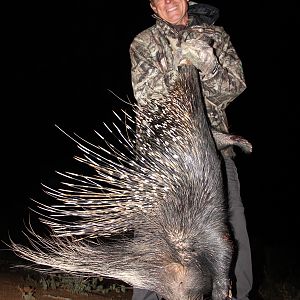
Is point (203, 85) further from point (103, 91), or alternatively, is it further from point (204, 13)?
point (103, 91)

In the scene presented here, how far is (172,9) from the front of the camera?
290cm

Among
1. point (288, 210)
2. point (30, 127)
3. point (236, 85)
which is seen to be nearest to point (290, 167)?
point (288, 210)

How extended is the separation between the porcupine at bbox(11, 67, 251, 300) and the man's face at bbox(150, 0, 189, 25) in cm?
68

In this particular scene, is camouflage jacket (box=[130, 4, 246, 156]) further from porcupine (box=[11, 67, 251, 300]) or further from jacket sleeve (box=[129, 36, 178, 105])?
porcupine (box=[11, 67, 251, 300])

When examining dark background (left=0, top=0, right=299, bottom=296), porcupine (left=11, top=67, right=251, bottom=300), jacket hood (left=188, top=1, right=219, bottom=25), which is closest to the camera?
porcupine (left=11, top=67, right=251, bottom=300)

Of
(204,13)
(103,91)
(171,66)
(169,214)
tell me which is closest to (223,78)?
(171,66)

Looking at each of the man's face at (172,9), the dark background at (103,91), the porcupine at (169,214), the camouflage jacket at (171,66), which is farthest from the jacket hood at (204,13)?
the dark background at (103,91)

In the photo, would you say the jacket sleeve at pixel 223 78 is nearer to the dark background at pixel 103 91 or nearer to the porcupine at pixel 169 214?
the porcupine at pixel 169 214

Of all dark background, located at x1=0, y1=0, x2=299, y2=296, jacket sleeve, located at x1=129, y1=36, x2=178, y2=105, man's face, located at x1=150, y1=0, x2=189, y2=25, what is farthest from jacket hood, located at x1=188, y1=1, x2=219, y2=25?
dark background, located at x1=0, y1=0, x2=299, y2=296

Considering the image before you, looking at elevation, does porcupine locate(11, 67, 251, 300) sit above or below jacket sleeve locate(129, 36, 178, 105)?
Answer: below

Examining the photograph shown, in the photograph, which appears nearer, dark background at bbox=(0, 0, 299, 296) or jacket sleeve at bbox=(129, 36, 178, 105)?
jacket sleeve at bbox=(129, 36, 178, 105)

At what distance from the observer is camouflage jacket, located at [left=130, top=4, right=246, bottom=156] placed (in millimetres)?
2775

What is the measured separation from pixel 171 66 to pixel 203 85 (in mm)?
171

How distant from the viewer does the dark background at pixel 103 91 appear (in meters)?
19.8
